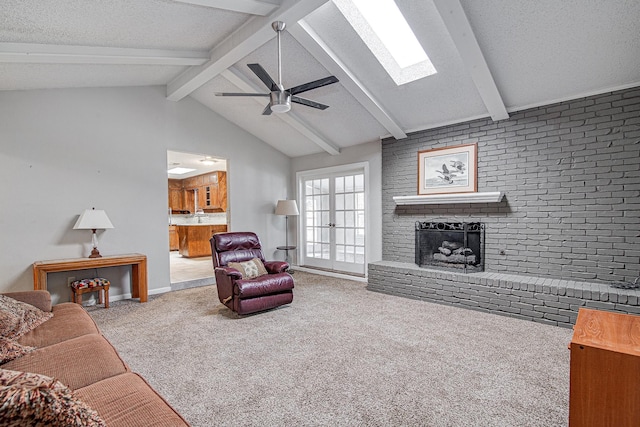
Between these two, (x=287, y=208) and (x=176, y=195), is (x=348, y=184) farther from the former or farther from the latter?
(x=176, y=195)

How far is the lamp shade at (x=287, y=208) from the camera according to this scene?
→ 610 centimetres

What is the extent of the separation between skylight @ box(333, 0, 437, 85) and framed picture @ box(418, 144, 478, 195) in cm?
123

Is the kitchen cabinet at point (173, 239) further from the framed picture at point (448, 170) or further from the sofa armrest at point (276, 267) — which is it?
the framed picture at point (448, 170)

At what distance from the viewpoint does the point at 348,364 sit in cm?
251

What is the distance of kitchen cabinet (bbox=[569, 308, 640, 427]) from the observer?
4.71 feet

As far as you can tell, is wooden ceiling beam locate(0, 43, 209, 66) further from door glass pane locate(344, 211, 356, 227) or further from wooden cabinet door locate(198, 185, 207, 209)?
wooden cabinet door locate(198, 185, 207, 209)

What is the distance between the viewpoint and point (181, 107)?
5117mm

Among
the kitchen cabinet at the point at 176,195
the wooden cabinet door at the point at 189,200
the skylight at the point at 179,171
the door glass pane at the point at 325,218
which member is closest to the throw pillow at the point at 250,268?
the door glass pane at the point at 325,218

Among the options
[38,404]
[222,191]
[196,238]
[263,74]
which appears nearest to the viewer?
[38,404]

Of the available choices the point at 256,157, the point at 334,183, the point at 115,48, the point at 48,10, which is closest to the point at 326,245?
the point at 334,183

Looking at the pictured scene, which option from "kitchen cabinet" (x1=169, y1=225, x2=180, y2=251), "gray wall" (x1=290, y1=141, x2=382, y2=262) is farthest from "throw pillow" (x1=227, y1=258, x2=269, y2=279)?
"kitchen cabinet" (x1=169, y1=225, x2=180, y2=251)

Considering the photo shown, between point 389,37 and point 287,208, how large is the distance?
340 centimetres

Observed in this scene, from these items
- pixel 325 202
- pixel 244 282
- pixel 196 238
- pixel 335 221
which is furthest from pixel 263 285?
pixel 196 238

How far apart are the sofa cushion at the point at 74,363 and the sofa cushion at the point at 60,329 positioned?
0.50ft
